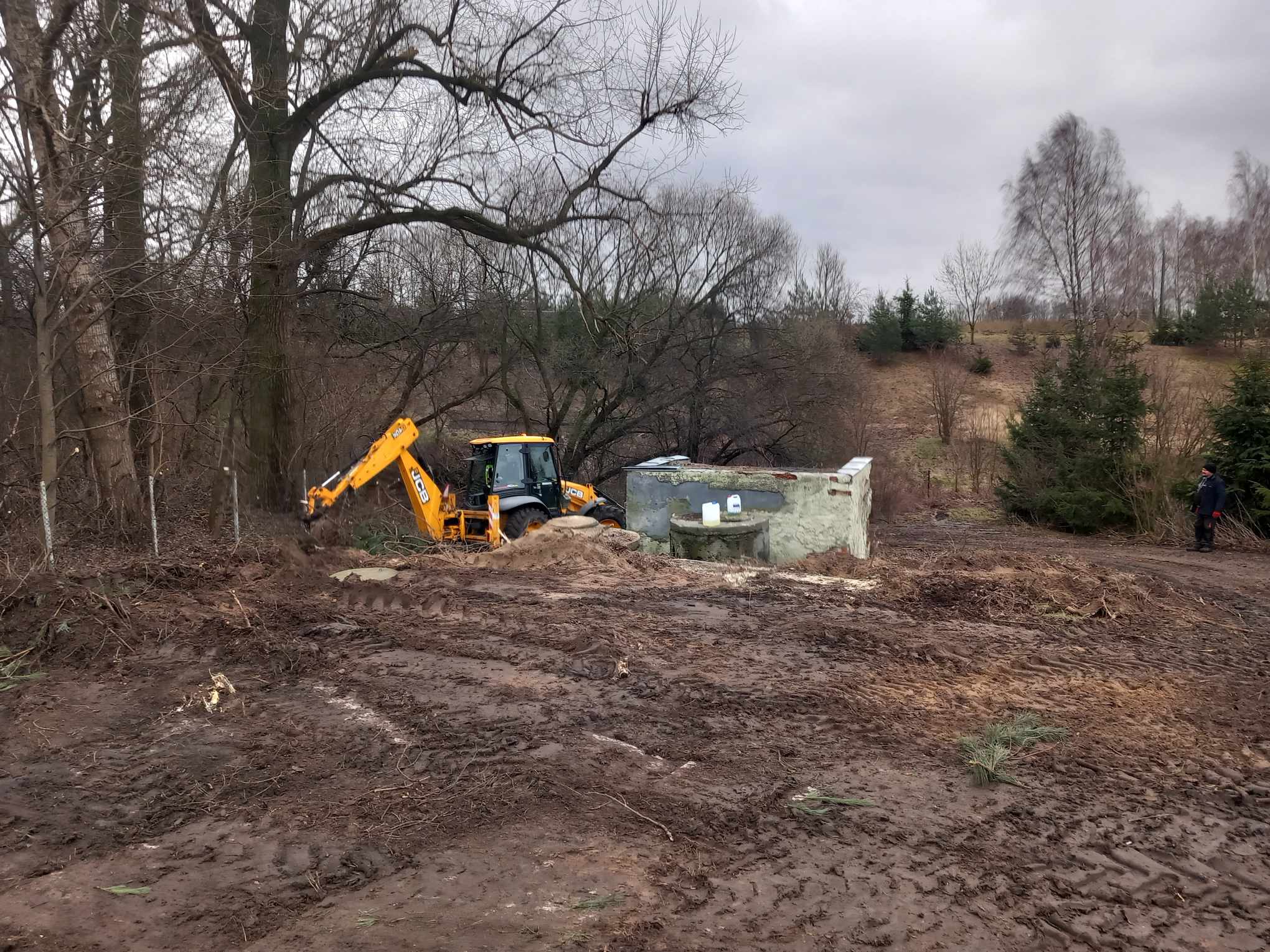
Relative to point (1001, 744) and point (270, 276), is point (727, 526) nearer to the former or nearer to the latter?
point (1001, 744)

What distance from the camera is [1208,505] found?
1641 centimetres

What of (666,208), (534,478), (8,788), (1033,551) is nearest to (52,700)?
(8,788)

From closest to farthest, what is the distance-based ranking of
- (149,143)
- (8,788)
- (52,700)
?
(8,788)
(52,700)
(149,143)

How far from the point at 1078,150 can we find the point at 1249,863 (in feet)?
118

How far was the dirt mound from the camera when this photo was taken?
12.2 meters

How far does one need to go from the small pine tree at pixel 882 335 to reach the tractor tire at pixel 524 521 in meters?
34.5

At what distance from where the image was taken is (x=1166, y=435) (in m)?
19.7

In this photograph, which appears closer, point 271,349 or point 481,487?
point 481,487

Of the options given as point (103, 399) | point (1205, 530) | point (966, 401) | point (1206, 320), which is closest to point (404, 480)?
point (103, 399)

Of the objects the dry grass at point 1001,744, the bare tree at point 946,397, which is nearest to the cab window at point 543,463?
the dry grass at point 1001,744

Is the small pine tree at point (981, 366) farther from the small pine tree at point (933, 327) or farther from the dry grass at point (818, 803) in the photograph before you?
the dry grass at point (818, 803)

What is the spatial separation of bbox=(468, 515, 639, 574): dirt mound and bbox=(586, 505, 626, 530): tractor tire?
147 inches

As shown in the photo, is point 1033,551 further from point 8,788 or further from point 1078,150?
point 1078,150

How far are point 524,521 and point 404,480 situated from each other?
2066 mm
